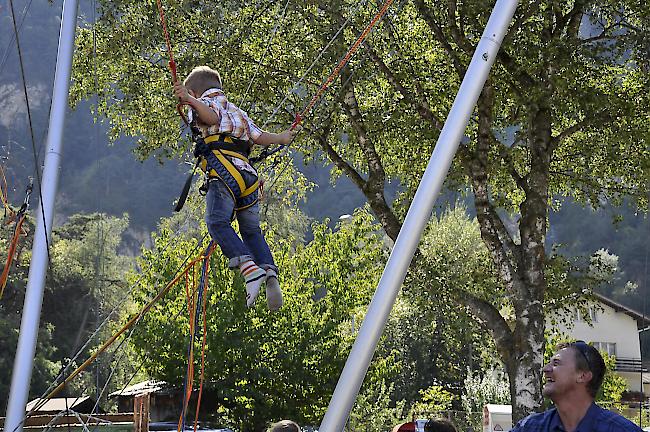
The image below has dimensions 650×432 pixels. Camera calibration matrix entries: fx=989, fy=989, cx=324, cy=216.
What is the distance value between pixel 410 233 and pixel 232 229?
1.14m

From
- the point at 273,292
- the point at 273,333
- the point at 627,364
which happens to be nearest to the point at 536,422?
the point at 273,292

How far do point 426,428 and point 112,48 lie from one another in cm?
1140

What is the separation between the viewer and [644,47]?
13547mm

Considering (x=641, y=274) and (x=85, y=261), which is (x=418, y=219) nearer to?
(x=85, y=261)

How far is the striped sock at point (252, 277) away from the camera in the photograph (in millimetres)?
5505

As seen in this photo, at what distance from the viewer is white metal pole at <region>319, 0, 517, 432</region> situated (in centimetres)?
473

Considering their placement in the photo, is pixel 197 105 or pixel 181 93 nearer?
pixel 181 93

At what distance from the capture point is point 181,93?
209 inches

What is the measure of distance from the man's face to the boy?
6.60 feet

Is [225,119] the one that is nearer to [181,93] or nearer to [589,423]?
[181,93]

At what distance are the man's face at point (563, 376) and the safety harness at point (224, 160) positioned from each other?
2.43m

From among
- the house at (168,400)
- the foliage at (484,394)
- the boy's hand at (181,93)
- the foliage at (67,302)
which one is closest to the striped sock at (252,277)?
the boy's hand at (181,93)

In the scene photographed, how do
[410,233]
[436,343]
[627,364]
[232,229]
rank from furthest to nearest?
[627,364]
[436,343]
[232,229]
[410,233]

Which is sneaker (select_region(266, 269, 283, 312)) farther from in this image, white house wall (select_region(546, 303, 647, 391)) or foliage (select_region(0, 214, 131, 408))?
white house wall (select_region(546, 303, 647, 391))
